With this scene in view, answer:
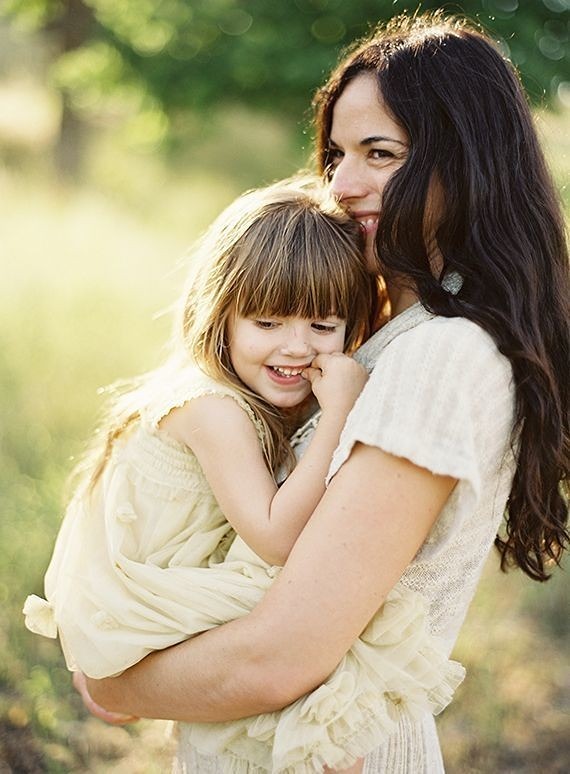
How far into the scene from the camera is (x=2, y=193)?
947 centimetres

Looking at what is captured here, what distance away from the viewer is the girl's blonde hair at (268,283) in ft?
6.19

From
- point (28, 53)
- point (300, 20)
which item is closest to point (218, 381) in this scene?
point (300, 20)

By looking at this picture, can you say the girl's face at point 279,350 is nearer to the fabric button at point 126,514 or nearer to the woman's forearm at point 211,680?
the fabric button at point 126,514

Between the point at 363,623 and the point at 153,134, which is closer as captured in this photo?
the point at 363,623

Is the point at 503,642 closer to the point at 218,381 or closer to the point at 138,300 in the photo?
the point at 218,381

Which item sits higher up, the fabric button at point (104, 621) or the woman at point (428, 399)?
the woman at point (428, 399)

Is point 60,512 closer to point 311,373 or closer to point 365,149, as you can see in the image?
point 311,373

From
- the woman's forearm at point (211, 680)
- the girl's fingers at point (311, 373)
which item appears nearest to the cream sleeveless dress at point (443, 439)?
the woman's forearm at point (211, 680)

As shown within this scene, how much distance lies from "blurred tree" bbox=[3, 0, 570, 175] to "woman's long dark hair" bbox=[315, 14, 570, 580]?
26.9 ft

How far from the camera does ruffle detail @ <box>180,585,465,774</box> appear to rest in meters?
1.51

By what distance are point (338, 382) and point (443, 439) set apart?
1.23 feet

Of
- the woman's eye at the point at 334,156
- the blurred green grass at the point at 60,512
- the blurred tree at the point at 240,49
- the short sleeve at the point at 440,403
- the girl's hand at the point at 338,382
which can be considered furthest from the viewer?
the blurred tree at the point at 240,49

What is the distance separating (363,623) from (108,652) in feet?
1.59

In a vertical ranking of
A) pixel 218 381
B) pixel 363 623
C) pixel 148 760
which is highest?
pixel 218 381
